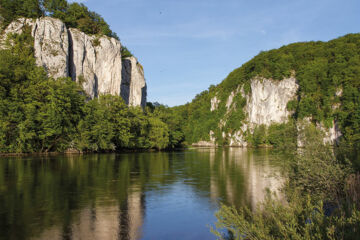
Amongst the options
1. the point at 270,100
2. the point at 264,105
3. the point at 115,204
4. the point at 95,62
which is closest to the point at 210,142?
the point at 264,105

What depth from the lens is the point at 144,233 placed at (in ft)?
35.0

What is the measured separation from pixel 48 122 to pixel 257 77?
10393 cm

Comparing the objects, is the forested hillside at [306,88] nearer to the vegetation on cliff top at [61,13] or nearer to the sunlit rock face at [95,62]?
the sunlit rock face at [95,62]

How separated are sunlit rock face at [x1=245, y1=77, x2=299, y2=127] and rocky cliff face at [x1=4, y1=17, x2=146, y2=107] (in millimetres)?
62210

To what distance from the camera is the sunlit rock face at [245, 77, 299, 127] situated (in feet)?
407

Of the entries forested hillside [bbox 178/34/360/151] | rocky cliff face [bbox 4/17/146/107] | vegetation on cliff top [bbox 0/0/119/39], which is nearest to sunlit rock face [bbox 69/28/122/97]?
rocky cliff face [bbox 4/17/146/107]

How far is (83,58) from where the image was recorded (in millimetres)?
75750

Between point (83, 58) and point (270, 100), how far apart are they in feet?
276

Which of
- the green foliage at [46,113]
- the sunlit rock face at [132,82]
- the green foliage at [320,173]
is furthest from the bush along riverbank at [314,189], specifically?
the sunlit rock face at [132,82]

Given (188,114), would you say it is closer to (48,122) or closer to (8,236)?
(48,122)

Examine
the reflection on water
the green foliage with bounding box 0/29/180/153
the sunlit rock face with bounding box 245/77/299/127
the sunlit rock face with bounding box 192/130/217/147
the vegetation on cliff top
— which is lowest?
the reflection on water

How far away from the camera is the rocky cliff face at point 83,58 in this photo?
222ft

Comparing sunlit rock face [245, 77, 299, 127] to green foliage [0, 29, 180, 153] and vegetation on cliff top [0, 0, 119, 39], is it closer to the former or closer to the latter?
vegetation on cliff top [0, 0, 119, 39]

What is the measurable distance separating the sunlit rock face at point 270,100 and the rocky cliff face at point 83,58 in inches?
2449
